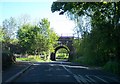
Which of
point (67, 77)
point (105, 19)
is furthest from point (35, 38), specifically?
point (67, 77)

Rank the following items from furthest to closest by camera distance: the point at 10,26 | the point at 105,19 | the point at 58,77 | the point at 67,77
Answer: the point at 10,26, the point at 105,19, the point at 67,77, the point at 58,77

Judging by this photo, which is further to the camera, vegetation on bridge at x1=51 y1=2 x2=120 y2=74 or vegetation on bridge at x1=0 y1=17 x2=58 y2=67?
vegetation on bridge at x1=0 y1=17 x2=58 y2=67

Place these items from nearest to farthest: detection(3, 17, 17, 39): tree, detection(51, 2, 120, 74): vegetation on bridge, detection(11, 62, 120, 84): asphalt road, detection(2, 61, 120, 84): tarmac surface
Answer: detection(2, 61, 120, 84): tarmac surface → detection(11, 62, 120, 84): asphalt road → detection(51, 2, 120, 74): vegetation on bridge → detection(3, 17, 17, 39): tree

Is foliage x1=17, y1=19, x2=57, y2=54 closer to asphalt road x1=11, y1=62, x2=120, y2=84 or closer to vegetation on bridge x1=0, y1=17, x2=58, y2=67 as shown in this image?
vegetation on bridge x1=0, y1=17, x2=58, y2=67

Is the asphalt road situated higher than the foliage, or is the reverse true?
the foliage

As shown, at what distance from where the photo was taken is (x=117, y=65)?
1335 inches

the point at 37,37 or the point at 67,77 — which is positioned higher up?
the point at 37,37

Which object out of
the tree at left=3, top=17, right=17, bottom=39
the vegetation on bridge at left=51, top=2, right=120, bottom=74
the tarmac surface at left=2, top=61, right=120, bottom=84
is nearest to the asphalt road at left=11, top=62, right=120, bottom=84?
the tarmac surface at left=2, top=61, right=120, bottom=84

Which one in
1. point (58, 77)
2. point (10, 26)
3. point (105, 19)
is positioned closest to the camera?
point (58, 77)

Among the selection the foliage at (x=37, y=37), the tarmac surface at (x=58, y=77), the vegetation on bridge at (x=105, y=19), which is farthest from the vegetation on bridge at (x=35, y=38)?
the tarmac surface at (x=58, y=77)

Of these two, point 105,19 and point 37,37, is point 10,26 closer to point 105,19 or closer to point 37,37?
point 37,37

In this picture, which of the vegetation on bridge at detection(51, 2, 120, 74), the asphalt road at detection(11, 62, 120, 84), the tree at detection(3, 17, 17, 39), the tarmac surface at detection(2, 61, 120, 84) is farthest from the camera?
the tree at detection(3, 17, 17, 39)

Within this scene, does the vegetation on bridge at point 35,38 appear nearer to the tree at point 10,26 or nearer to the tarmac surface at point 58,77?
the tree at point 10,26

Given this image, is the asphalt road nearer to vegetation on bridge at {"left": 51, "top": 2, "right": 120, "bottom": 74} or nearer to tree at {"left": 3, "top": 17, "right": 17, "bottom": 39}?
vegetation on bridge at {"left": 51, "top": 2, "right": 120, "bottom": 74}
